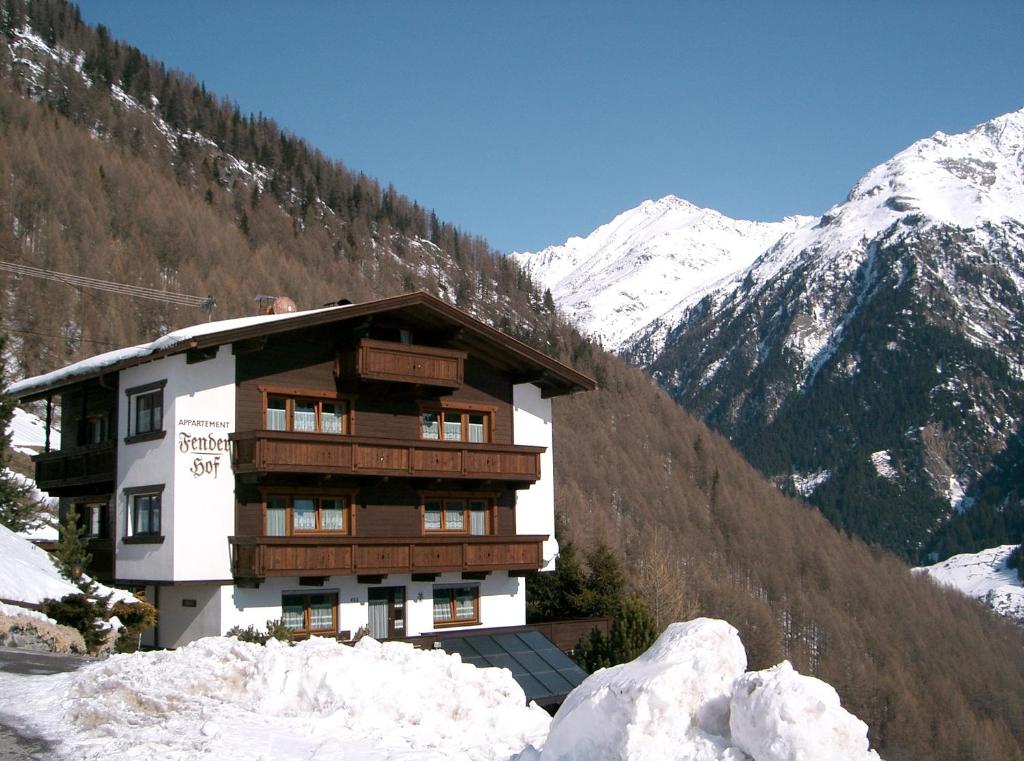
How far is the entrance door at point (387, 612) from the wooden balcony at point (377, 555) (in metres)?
1.23

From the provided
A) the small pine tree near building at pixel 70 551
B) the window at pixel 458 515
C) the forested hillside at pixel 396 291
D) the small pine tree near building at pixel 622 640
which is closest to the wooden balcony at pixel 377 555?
the window at pixel 458 515

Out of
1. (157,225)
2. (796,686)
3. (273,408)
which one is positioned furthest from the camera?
(157,225)

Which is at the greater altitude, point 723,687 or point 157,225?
point 157,225

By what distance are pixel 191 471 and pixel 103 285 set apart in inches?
2629

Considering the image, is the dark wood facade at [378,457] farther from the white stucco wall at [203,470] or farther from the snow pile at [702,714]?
the snow pile at [702,714]

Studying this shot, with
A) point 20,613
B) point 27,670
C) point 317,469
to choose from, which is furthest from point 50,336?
point 27,670

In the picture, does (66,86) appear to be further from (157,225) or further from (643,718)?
(643,718)

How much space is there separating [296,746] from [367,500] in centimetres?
2048

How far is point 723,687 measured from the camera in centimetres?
1161

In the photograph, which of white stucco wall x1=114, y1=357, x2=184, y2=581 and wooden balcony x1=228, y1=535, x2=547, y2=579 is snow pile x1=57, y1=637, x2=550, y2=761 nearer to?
wooden balcony x1=228, y1=535, x2=547, y2=579

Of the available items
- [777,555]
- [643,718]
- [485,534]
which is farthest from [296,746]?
[777,555]

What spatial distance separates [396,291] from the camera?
133m

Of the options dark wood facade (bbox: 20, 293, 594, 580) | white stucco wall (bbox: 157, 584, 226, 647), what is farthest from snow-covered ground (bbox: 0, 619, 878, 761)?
dark wood facade (bbox: 20, 293, 594, 580)

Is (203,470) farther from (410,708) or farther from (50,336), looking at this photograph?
(50,336)
